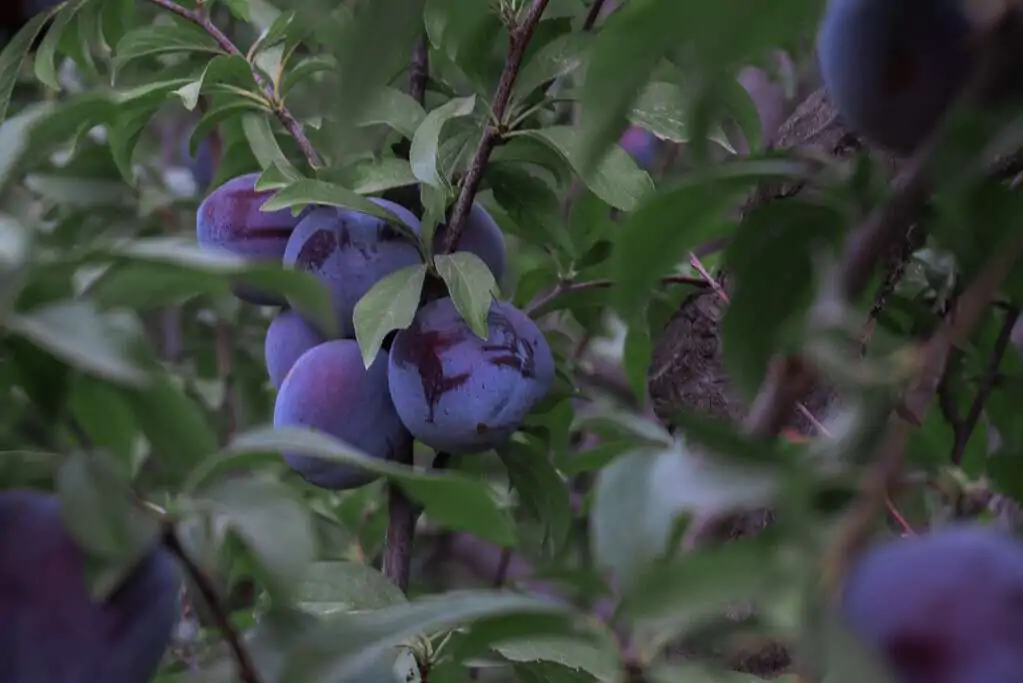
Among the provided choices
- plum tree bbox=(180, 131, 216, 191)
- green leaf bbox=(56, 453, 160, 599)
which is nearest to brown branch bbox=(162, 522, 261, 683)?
green leaf bbox=(56, 453, 160, 599)

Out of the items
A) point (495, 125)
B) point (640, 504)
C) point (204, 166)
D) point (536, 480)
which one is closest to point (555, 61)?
point (495, 125)

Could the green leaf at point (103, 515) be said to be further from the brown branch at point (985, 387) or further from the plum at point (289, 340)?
the brown branch at point (985, 387)

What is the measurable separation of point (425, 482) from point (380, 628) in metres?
0.07

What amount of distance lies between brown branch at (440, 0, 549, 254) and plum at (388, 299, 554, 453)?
0.17 ft

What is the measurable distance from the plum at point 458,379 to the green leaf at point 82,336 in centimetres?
39

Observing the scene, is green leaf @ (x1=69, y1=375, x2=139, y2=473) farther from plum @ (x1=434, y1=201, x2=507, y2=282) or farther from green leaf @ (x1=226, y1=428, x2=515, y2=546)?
plum @ (x1=434, y1=201, x2=507, y2=282)

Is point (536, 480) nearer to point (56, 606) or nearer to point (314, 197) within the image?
point (314, 197)

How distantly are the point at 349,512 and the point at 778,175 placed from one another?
2.63 ft

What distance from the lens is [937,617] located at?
0.29 m

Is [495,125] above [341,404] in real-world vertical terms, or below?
above

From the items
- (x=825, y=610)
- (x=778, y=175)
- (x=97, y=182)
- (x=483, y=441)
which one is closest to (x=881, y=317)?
(x=483, y=441)

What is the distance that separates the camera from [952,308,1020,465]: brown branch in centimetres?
78

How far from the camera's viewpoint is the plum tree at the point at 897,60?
366 mm

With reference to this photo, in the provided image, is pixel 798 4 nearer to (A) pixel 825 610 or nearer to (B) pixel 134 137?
(A) pixel 825 610
